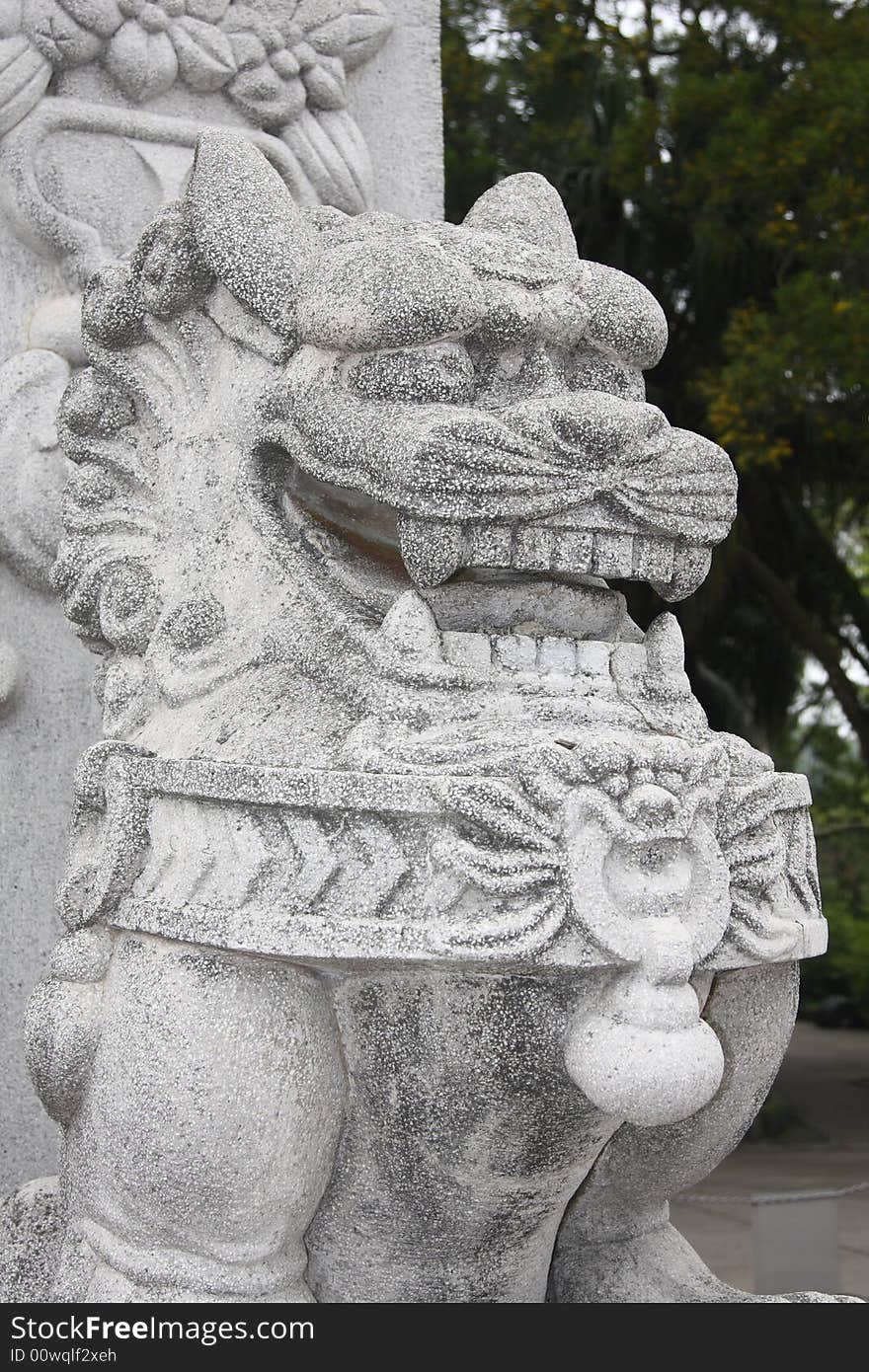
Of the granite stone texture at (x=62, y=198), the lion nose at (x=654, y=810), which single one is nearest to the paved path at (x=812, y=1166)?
the granite stone texture at (x=62, y=198)

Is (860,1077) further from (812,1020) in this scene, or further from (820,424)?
(820,424)

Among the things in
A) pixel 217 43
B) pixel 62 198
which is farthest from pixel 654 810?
pixel 217 43

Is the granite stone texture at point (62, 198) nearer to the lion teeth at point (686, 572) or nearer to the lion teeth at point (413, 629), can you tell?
the lion teeth at point (413, 629)

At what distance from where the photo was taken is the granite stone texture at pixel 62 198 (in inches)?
100

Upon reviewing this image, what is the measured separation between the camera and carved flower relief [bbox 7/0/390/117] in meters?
2.64

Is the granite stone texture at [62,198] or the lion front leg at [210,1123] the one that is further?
the granite stone texture at [62,198]

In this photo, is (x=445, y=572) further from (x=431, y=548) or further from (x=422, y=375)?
(x=422, y=375)

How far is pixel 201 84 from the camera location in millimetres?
2791

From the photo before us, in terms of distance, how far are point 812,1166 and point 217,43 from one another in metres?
5.84

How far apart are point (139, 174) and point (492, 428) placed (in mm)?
1298

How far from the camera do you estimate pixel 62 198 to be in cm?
264

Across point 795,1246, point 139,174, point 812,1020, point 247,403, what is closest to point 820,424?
point 795,1246

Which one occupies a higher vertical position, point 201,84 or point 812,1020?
point 201,84

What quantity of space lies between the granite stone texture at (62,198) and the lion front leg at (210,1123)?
800 millimetres
